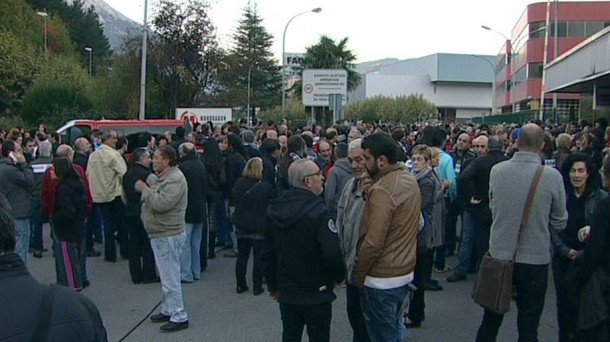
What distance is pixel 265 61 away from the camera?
86000mm

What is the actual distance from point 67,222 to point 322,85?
→ 67.1ft

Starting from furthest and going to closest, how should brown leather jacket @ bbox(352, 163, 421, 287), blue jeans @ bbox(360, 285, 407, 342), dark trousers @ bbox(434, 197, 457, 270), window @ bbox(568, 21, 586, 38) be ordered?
1. window @ bbox(568, 21, 586, 38)
2. dark trousers @ bbox(434, 197, 457, 270)
3. blue jeans @ bbox(360, 285, 407, 342)
4. brown leather jacket @ bbox(352, 163, 421, 287)

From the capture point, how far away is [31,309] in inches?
89.0

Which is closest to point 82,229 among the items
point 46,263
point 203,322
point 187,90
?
point 203,322

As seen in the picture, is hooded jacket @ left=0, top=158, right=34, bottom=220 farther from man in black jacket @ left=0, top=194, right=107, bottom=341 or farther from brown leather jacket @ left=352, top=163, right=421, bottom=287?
man in black jacket @ left=0, top=194, right=107, bottom=341

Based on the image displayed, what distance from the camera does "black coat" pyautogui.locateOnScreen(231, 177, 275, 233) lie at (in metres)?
8.66

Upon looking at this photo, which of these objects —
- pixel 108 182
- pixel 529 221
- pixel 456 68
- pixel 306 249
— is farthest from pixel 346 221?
pixel 456 68

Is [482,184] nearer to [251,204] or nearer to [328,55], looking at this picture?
[251,204]

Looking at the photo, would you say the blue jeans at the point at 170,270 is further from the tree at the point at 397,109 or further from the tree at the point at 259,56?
the tree at the point at 259,56

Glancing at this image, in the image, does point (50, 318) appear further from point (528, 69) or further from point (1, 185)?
point (528, 69)

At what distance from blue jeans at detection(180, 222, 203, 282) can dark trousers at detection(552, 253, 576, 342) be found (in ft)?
15.9

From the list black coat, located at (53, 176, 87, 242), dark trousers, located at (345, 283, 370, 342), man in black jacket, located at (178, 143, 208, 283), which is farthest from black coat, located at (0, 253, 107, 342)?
man in black jacket, located at (178, 143, 208, 283)

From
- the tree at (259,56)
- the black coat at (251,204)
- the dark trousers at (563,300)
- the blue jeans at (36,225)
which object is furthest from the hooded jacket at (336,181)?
the tree at (259,56)

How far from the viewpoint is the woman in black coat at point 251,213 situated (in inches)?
341
